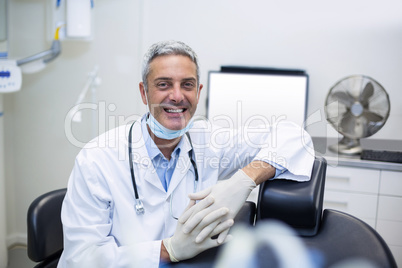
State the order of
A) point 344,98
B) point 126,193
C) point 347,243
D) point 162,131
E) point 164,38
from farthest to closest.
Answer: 1. point 164,38
2. point 344,98
3. point 162,131
4. point 126,193
5. point 347,243

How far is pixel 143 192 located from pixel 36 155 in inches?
77.7

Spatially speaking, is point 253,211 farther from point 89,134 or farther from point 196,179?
point 89,134

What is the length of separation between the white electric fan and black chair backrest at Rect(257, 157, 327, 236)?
140cm

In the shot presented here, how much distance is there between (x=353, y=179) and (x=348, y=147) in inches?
8.6

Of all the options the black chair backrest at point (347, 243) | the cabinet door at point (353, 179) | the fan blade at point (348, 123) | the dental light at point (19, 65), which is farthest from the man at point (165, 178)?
the dental light at point (19, 65)

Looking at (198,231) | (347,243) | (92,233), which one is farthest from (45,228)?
(347,243)

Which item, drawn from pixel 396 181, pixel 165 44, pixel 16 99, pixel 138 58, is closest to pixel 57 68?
pixel 16 99

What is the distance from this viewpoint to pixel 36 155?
2.94m

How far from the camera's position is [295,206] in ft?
3.28

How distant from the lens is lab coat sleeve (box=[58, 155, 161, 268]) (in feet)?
3.43

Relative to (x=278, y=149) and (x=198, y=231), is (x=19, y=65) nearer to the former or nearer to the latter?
(x=278, y=149)

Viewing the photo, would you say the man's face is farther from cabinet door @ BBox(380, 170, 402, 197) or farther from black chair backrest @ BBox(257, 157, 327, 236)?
cabinet door @ BBox(380, 170, 402, 197)

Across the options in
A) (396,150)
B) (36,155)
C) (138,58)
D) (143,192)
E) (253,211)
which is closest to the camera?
(253,211)

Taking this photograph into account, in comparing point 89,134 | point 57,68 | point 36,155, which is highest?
point 57,68
